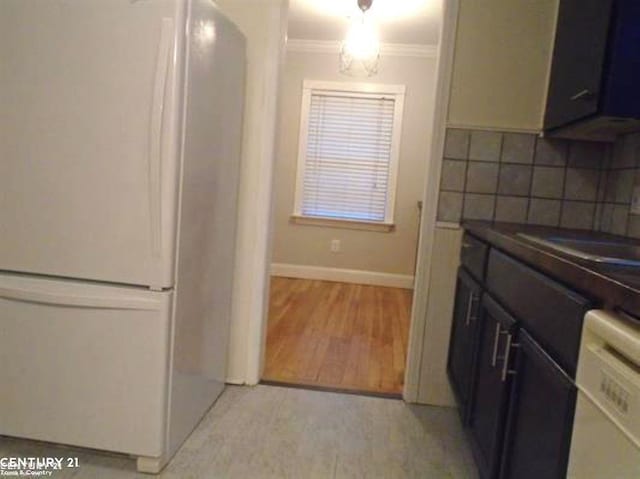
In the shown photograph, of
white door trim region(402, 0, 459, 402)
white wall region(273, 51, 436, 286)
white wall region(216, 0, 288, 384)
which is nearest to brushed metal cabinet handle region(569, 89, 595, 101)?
white door trim region(402, 0, 459, 402)

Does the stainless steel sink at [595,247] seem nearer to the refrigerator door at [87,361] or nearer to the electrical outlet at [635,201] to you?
the electrical outlet at [635,201]

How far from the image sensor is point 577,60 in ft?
5.46

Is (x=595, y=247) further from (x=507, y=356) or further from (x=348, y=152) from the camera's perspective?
(x=348, y=152)

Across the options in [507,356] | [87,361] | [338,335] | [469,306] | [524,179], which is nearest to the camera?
[507,356]

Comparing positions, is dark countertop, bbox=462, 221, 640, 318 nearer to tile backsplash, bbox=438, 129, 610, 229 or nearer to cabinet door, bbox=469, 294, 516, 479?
cabinet door, bbox=469, 294, 516, 479

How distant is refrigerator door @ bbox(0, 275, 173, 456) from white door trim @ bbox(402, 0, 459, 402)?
3.81 feet

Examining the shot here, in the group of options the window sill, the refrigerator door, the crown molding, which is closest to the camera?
the refrigerator door

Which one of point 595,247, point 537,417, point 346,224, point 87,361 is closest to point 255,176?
point 87,361

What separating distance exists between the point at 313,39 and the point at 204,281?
3.52 meters

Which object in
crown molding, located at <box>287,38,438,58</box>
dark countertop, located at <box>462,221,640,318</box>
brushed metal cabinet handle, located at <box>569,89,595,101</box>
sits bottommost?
dark countertop, located at <box>462,221,640,318</box>

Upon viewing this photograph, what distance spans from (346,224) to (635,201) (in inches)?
127

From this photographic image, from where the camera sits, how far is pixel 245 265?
2207 mm

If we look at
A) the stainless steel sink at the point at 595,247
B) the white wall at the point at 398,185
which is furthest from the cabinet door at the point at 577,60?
the white wall at the point at 398,185

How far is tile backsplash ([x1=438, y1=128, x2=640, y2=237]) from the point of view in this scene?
205 centimetres
